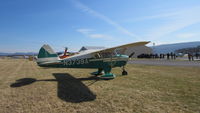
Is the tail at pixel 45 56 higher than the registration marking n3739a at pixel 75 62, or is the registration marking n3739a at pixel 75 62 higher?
the tail at pixel 45 56

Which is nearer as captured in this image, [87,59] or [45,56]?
[45,56]

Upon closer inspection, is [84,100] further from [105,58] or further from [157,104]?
[105,58]

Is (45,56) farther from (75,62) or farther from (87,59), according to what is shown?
(87,59)

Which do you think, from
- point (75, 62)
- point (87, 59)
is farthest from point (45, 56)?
point (87, 59)

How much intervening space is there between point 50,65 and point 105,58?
3.55 metres

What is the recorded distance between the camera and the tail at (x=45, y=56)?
937 centimetres

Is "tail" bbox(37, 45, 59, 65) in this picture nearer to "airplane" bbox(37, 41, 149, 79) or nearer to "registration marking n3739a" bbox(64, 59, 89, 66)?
"airplane" bbox(37, 41, 149, 79)

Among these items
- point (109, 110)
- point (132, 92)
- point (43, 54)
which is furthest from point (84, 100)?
point (43, 54)

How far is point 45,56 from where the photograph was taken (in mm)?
9469

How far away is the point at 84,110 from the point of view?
444 cm

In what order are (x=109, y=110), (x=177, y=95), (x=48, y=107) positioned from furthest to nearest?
1. (x=177, y=95)
2. (x=48, y=107)
3. (x=109, y=110)

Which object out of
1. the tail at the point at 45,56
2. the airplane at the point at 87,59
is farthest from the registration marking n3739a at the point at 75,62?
the tail at the point at 45,56

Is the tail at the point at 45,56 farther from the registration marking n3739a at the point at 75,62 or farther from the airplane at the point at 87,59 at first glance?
the registration marking n3739a at the point at 75,62

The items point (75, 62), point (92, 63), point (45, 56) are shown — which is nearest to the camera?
point (45, 56)
